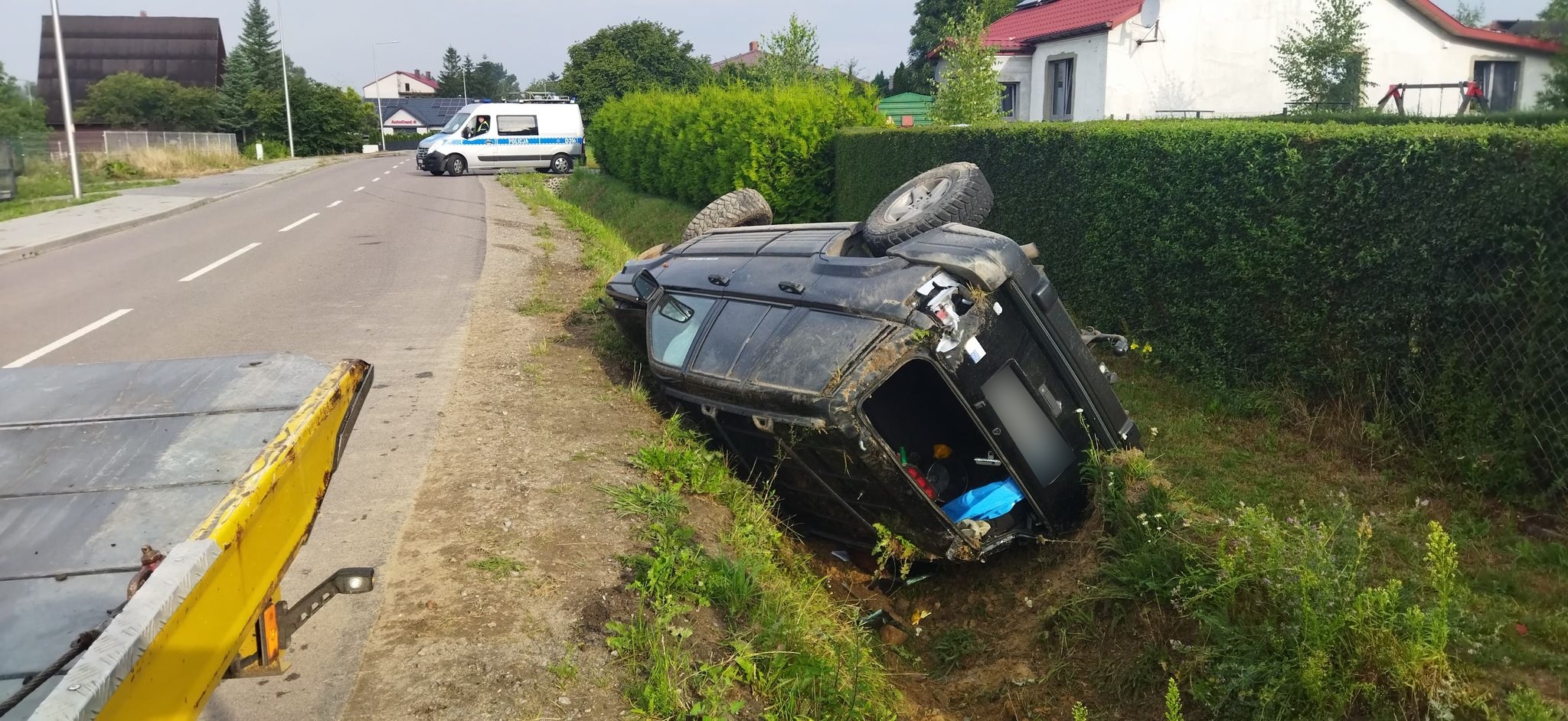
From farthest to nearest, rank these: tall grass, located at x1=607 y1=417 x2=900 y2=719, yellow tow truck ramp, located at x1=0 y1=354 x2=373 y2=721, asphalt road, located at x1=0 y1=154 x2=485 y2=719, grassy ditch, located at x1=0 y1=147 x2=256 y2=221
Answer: grassy ditch, located at x1=0 y1=147 x2=256 y2=221 → asphalt road, located at x1=0 y1=154 x2=485 y2=719 → tall grass, located at x1=607 y1=417 x2=900 y2=719 → yellow tow truck ramp, located at x1=0 y1=354 x2=373 y2=721

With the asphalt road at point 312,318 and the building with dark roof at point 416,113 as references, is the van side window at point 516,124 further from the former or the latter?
the building with dark roof at point 416,113

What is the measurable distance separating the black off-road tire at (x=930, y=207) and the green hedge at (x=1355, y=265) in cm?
225

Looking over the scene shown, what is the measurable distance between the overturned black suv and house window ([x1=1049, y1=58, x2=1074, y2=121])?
19.9 meters

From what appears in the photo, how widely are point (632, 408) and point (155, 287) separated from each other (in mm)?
7629

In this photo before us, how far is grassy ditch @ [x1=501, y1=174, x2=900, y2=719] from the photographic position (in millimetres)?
3869

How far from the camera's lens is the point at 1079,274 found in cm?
982

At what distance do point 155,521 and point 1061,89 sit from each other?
24.9 m

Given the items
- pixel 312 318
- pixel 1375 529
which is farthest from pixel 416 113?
pixel 1375 529

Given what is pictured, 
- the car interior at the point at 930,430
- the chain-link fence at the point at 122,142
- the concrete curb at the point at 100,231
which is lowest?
the car interior at the point at 930,430

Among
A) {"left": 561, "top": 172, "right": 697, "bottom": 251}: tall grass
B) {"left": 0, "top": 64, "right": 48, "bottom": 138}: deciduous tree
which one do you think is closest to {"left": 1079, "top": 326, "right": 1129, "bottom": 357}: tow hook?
{"left": 561, "top": 172, "right": 697, "bottom": 251}: tall grass

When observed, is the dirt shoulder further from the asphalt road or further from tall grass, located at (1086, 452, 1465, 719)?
tall grass, located at (1086, 452, 1465, 719)

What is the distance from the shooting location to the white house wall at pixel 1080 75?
76.0 ft

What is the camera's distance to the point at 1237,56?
23766 millimetres

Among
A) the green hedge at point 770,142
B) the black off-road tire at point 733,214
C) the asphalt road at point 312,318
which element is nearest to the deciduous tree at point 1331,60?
the green hedge at point 770,142
